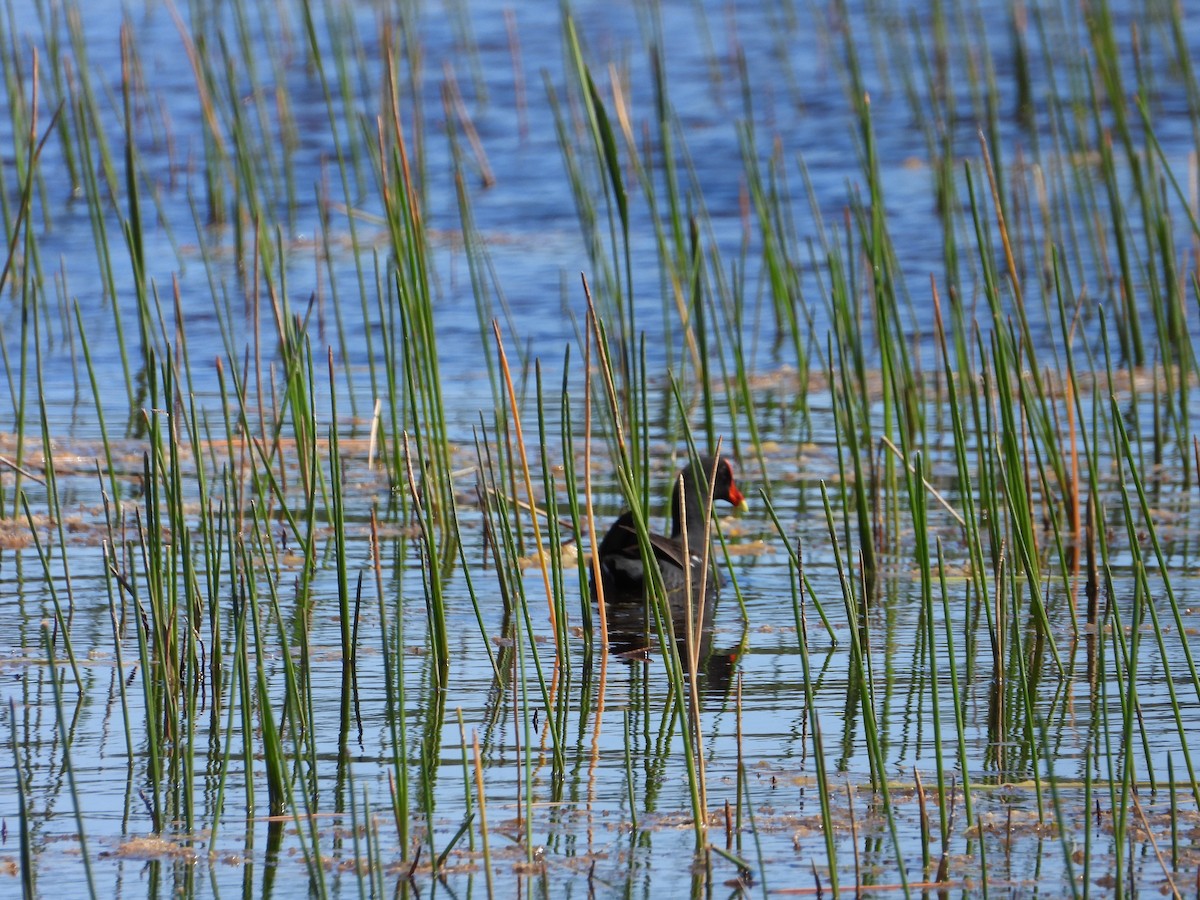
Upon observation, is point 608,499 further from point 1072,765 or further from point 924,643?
point 1072,765

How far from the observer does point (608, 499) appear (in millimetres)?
6152

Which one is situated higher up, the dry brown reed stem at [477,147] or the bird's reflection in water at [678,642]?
the dry brown reed stem at [477,147]

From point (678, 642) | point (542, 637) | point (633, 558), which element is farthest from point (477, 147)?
point (542, 637)

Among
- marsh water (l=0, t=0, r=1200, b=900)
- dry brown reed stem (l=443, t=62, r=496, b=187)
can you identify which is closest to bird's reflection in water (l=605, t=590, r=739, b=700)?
marsh water (l=0, t=0, r=1200, b=900)

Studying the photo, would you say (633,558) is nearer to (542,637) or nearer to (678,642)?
(678,642)

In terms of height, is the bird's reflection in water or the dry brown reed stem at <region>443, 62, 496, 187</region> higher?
the dry brown reed stem at <region>443, 62, 496, 187</region>

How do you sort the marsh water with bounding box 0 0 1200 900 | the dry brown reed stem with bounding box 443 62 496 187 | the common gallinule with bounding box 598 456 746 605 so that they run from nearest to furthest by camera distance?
1. the marsh water with bounding box 0 0 1200 900
2. the common gallinule with bounding box 598 456 746 605
3. the dry brown reed stem with bounding box 443 62 496 187

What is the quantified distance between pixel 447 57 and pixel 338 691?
38.1 feet

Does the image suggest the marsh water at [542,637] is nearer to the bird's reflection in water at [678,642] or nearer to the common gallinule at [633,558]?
the bird's reflection in water at [678,642]

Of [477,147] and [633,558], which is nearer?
[633,558]

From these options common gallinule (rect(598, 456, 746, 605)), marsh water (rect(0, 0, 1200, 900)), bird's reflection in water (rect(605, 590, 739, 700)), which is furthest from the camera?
common gallinule (rect(598, 456, 746, 605))

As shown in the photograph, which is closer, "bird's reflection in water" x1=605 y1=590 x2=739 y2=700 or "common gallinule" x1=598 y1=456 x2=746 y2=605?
"bird's reflection in water" x1=605 y1=590 x2=739 y2=700

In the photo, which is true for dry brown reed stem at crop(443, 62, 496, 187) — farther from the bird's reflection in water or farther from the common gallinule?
the bird's reflection in water

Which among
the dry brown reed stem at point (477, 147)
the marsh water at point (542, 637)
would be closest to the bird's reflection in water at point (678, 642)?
the marsh water at point (542, 637)
